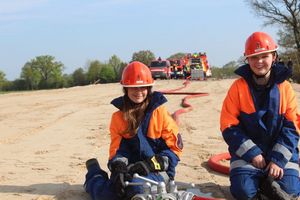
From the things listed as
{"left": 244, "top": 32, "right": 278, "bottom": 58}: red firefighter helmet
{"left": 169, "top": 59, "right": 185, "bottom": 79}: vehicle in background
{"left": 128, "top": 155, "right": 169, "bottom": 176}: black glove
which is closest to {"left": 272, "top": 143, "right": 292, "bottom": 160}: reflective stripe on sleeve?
{"left": 244, "top": 32, "right": 278, "bottom": 58}: red firefighter helmet

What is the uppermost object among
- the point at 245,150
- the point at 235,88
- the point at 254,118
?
the point at 235,88

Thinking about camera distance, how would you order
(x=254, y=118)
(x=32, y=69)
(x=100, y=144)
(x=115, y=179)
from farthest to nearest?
1. (x=32, y=69)
2. (x=100, y=144)
3. (x=254, y=118)
4. (x=115, y=179)

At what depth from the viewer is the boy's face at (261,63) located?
4391 millimetres

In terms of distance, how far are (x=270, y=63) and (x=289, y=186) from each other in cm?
114

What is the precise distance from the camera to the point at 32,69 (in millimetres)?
66375

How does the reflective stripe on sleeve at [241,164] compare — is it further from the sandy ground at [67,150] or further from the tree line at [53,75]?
the tree line at [53,75]

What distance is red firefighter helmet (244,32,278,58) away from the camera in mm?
4367

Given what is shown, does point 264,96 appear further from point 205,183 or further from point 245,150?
point 205,183

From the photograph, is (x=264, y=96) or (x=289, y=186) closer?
(x=289, y=186)

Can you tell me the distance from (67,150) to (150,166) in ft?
9.63

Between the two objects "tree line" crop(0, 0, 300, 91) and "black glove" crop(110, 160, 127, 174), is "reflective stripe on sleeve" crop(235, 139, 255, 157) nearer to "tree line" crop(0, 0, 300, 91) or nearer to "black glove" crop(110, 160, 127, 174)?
"black glove" crop(110, 160, 127, 174)

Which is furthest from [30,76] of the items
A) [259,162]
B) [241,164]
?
[259,162]

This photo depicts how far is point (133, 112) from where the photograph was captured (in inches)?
175

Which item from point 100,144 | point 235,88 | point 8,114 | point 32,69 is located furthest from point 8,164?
point 32,69
